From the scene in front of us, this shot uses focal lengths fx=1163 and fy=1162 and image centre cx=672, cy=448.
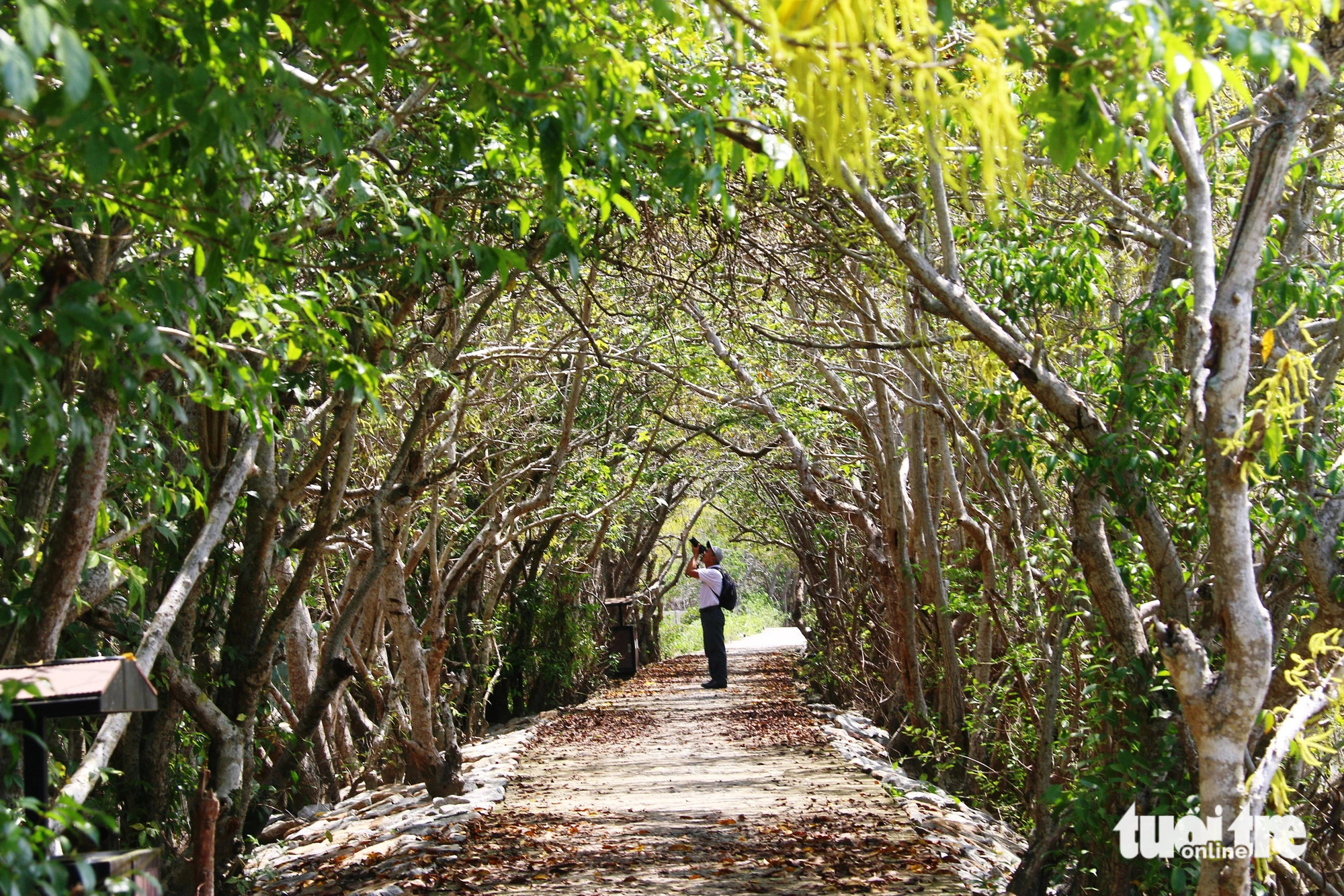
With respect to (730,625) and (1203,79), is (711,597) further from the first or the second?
(730,625)

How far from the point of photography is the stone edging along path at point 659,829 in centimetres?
657

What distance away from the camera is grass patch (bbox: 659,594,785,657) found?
3688 cm

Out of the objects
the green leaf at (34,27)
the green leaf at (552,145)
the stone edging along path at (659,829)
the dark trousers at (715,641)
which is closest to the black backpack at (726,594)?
the dark trousers at (715,641)

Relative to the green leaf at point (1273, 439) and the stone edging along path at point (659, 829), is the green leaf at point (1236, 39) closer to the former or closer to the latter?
the green leaf at point (1273, 439)

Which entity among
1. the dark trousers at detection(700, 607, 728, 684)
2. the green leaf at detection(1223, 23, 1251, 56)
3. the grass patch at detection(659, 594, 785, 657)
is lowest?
the grass patch at detection(659, 594, 785, 657)

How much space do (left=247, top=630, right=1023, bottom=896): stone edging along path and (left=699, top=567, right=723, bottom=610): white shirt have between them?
3.96m

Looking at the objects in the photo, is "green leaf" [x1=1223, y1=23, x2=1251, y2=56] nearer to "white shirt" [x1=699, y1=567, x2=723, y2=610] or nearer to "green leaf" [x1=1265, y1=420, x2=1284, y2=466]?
"green leaf" [x1=1265, y1=420, x2=1284, y2=466]

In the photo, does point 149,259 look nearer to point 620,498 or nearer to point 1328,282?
point 1328,282

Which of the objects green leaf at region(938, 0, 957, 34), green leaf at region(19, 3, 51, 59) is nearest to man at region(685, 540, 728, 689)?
green leaf at region(938, 0, 957, 34)

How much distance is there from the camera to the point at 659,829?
26.7ft

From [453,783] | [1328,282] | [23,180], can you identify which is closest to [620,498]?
[453,783]

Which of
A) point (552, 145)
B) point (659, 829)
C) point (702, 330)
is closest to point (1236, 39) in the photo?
point (552, 145)

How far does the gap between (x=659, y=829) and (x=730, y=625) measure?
153 ft

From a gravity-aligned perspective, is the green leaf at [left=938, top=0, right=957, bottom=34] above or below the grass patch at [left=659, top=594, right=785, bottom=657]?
above
